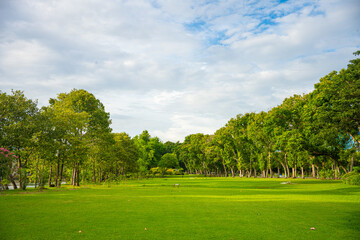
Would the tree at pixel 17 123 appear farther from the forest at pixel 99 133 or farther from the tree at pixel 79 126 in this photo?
the tree at pixel 79 126

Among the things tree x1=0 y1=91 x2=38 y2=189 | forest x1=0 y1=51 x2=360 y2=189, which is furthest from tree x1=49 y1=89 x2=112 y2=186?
tree x1=0 y1=91 x2=38 y2=189

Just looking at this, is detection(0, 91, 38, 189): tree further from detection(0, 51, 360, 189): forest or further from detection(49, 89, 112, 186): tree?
detection(49, 89, 112, 186): tree

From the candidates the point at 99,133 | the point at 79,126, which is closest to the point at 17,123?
the point at 79,126

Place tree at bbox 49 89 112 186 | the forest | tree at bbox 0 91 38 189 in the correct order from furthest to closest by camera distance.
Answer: tree at bbox 49 89 112 186, the forest, tree at bbox 0 91 38 189

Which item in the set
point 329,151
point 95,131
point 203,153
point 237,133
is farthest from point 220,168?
point 95,131

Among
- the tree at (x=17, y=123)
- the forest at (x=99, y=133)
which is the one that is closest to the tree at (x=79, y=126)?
the forest at (x=99, y=133)

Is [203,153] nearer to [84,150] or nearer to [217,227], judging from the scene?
[84,150]

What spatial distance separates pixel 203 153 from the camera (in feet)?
371

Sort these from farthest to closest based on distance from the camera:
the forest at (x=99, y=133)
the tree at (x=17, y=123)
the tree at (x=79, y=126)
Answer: the tree at (x=79, y=126) → the forest at (x=99, y=133) → the tree at (x=17, y=123)

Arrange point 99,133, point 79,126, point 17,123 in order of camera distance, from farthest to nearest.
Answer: point 99,133 → point 79,126 → point 17,123

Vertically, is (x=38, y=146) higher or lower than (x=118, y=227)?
higher

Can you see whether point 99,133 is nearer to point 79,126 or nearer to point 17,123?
point 79,126

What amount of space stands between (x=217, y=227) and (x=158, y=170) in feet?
306

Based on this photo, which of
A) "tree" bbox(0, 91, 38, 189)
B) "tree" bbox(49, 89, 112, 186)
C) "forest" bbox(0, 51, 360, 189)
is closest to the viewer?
"tree" bbox(0, 91, 38, 189)
